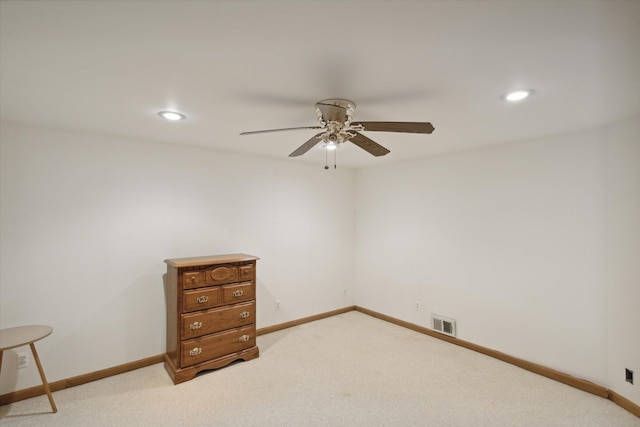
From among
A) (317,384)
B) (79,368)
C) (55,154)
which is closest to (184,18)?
(55,154)

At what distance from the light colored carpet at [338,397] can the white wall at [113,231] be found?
17.5 inches

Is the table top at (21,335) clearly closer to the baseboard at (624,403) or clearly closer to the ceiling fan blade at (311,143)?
the ceiling fan blade at (311,143)

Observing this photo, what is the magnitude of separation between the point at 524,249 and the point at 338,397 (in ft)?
7.50

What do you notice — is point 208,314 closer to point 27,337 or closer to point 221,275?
point 221,275

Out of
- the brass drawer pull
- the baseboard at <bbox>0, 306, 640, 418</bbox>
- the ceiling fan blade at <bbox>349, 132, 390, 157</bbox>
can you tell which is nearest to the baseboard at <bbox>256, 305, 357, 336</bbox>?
the baseboard at <bbox>0, 306, 640, 418</bbox>

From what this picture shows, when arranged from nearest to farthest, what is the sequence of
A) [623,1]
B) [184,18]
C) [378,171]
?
[623,1]
[184,18]
[378,171]

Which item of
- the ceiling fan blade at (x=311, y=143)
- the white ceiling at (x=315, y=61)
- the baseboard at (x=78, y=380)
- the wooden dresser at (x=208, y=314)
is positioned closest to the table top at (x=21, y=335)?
the baseboard at (x=78, y=380)

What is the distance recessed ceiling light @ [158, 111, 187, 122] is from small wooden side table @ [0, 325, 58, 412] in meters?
1.86

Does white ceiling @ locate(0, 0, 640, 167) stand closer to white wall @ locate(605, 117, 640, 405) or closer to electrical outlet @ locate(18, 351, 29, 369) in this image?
white wall @ locate(605, 117, 640, 405)

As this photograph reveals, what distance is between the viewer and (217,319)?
119 inches

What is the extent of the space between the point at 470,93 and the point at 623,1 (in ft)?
2.71

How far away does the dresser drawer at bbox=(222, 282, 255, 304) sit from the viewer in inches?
122

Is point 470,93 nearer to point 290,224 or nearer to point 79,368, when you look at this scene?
point 290,224

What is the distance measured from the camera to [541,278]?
9.70ft
